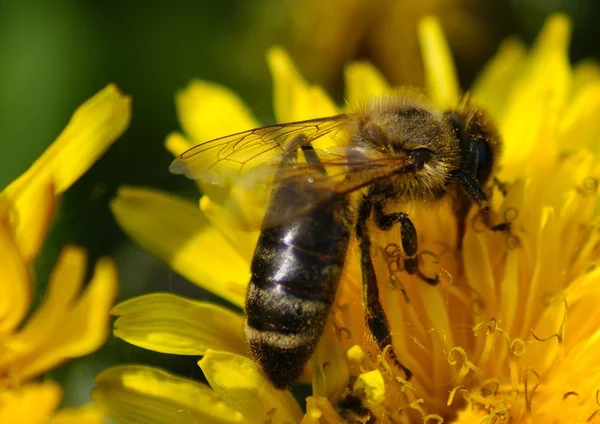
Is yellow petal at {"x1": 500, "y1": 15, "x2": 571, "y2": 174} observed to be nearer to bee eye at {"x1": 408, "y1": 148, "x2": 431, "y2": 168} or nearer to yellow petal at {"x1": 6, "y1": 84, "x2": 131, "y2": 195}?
bee eye at {"x1": 408, "y1": 148, "x2": 431, "y2": 168}

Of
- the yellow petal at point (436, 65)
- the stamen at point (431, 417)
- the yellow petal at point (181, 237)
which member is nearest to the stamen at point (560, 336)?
the stamen at point (431, 417)

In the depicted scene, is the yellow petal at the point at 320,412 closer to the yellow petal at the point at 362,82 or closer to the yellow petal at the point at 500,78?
the yellow petal at the point at 362,82

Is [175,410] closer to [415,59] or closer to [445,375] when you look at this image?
[445,375]

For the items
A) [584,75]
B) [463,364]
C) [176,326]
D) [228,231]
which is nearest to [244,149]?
[228,231]

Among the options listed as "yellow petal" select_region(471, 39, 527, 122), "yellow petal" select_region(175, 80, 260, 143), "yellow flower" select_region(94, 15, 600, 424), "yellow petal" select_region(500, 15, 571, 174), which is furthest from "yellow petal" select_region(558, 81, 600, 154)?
"yellow petal" select_region(175, 80, 260, 143)

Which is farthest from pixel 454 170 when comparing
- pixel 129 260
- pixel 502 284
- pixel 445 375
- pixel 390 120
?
pixel 129 260
